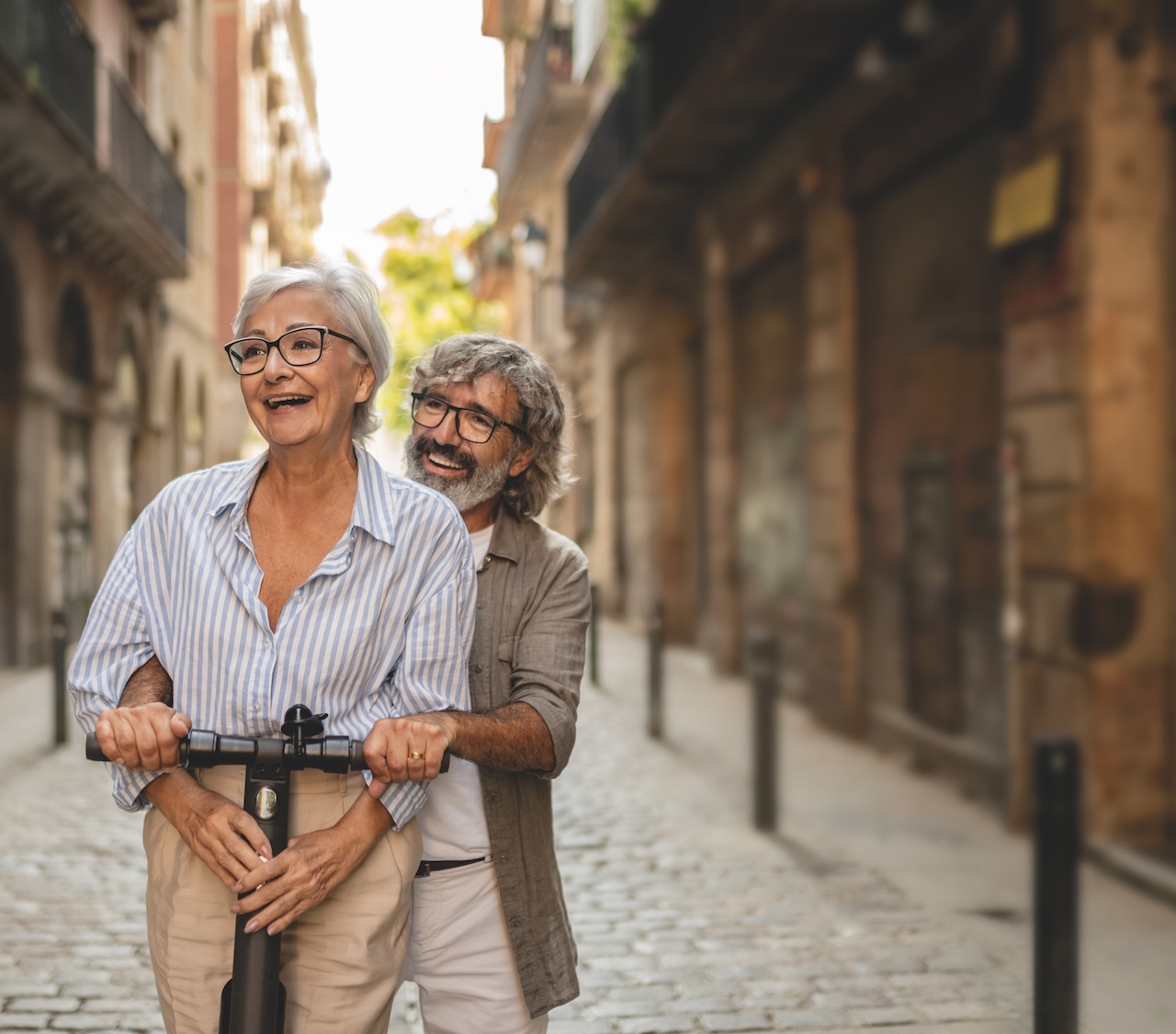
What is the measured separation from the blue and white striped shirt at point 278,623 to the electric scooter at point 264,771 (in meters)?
0.08

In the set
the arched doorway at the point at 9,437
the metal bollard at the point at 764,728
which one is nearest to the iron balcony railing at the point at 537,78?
the arched doorway at the point at 9,437

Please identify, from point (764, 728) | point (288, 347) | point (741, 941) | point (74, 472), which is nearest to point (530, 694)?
point (288, 347)

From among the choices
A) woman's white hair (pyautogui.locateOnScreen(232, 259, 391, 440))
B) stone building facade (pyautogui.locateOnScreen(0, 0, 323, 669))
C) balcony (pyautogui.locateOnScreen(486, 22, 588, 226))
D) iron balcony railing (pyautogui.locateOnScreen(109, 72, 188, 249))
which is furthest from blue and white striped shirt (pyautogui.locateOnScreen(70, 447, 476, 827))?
balcony (pyautogui.locateOnScreen(486, 22, 588, 226))

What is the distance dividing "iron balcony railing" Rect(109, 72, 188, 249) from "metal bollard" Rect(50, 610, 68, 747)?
23.3 ft

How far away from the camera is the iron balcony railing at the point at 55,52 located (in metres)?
11.1

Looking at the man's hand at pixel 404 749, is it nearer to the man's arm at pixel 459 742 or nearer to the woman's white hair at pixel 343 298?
the man's arm at pixel 459 742

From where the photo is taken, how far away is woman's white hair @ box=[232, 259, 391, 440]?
205 cm

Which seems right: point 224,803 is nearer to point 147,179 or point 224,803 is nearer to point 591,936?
point 591,936

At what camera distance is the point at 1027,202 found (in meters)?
6.34

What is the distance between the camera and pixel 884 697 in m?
9.09

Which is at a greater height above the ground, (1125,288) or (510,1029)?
(1125,288)

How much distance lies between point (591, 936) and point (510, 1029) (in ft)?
8.35

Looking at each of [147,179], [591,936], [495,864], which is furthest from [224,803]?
[147,179]

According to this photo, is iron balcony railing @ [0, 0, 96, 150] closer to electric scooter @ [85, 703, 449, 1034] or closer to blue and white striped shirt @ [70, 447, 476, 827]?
blue and white striped shirt @ [70, 447, 476, 827]
